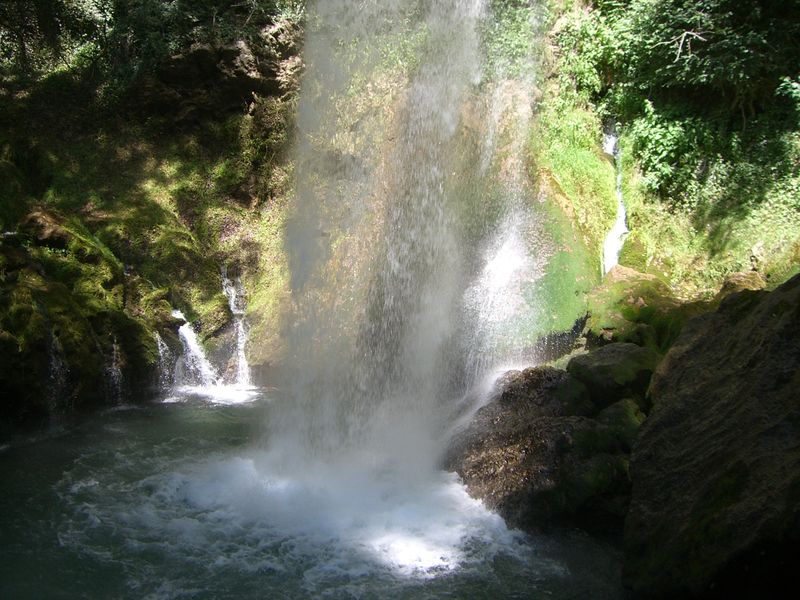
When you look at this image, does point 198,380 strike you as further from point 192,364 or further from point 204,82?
point 204,82

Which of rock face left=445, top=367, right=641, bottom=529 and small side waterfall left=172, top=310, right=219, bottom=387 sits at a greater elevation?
small side waterfall left=172, top=310, right=219, bottom=387

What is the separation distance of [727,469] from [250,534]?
3.93 meters

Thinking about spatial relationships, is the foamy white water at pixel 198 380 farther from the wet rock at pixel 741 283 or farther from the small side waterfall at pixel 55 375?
the wet rock at pixel 741 283

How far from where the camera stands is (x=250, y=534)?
5441 millimetres

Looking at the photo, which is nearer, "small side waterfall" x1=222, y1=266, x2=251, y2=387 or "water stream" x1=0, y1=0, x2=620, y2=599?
"water stream" x1=0, y1=0, x2=620, y2=599

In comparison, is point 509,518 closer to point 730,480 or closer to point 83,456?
point 730,480

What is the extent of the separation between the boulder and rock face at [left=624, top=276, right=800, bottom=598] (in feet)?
4.28

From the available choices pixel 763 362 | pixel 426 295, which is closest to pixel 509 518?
pixel 763 362

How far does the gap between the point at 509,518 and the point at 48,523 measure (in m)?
4.20

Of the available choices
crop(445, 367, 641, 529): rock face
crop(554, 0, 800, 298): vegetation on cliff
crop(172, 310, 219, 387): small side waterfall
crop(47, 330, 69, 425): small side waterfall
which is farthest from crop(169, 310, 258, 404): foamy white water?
crop(554, 0, 800, 298): vegetation on cliff

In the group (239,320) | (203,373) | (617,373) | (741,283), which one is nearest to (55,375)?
(203,373)

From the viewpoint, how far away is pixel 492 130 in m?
10.4

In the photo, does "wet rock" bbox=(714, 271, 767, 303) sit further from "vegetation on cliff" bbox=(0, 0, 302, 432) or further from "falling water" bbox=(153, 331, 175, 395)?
"falling water" bbox=(153, 331, 175, 395)

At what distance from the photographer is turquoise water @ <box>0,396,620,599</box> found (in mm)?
4719
